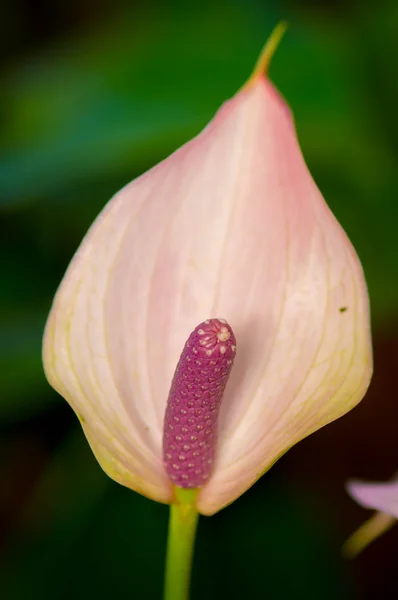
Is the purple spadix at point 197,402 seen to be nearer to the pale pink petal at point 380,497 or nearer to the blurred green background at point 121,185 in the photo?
the pale pink petal at point 380,497

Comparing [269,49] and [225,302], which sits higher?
[269,49]

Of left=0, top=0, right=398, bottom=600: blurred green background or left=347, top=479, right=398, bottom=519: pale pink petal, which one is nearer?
left=347, top=479, right=398, bottom=519: pale pink petal

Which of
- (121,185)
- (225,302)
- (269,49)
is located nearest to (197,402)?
(225,302)

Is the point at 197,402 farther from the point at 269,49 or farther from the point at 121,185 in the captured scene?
the point at 121,185

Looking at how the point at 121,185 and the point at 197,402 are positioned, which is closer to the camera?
the point at 197,402

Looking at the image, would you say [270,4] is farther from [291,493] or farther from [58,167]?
[291,493]

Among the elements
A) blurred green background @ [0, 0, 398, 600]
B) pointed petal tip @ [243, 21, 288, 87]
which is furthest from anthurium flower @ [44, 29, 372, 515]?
blurred green background @ [0, 0, 398, 600]

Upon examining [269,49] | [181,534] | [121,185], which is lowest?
[181,534]

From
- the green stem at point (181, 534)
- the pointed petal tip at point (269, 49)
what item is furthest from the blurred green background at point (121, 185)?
the pointed petal tip at point (269, 49)

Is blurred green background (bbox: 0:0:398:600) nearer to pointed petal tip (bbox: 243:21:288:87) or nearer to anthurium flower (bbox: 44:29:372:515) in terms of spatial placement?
anthurium flower (bbox: 44:29:372:515)

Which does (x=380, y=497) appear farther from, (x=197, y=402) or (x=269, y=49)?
(x=269, y=49)
